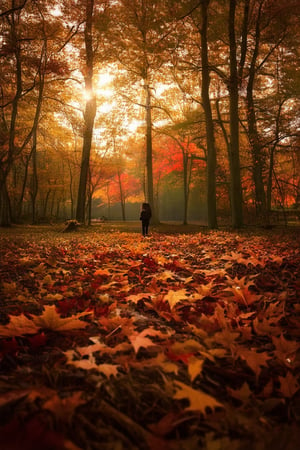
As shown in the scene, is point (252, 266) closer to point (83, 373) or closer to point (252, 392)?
point (252, 392)

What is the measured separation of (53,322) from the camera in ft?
5.15

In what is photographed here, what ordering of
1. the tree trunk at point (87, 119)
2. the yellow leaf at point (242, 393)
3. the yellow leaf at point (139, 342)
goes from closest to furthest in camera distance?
the yellow leaf at point (242, 393) < the yellow leaf at point (139, 342) < the tree trunk at point (87, 119)

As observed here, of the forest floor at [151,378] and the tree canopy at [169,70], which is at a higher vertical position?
the tree canopy at [169,70]

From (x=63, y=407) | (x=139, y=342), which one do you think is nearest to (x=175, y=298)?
(x=139, y=342)

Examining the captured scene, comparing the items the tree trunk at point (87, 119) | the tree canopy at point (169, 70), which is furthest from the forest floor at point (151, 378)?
the tree trunk at point (87, 119)

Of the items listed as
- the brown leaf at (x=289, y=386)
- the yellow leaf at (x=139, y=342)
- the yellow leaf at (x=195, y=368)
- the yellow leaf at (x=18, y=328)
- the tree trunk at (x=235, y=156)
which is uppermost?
the tree trunk at (x=235, y=156)

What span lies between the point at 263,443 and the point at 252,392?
0.25 m

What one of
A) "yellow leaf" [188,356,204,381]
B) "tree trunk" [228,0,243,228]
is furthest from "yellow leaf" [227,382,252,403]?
"tree trunk" [228,0,243,228]

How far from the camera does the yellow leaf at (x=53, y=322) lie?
5.08 ft

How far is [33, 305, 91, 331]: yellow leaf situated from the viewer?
155cm

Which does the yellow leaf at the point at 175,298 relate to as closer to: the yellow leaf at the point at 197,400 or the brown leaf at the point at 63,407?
the yellow leaf at the point at 197,400

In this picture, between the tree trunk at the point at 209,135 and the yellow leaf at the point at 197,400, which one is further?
the tree trunk at the point at 209,135

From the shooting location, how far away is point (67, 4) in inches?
452

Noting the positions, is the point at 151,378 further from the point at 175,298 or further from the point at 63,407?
the point at 175,298
